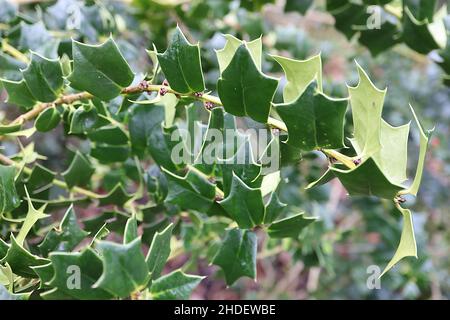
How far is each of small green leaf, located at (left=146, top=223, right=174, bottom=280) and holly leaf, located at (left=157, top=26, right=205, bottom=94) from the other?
14 centimetres

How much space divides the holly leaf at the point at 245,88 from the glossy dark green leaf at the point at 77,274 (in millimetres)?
185

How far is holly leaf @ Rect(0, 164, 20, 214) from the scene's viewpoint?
506mm

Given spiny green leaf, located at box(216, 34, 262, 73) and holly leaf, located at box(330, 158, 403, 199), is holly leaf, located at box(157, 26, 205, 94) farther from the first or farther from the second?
holly leaf, located at box(330, 158, 403, 199)

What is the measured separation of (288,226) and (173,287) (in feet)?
0.69

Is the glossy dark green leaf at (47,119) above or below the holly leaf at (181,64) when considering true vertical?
below

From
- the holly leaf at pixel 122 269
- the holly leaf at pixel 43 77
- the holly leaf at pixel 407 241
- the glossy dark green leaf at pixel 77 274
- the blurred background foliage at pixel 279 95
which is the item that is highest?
the holly leaf at pixel 43 77

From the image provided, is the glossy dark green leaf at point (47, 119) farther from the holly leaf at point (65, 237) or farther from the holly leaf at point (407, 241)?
the holly leaf at point (407, 241)

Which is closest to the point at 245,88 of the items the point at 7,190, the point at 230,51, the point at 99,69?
the point at 230,51

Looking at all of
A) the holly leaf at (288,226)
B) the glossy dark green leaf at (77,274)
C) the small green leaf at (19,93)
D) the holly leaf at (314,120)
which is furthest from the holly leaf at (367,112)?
the small green leaf at (19,93)

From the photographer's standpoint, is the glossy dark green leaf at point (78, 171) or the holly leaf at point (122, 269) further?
the glossy dark green leaf at point (78, 171)

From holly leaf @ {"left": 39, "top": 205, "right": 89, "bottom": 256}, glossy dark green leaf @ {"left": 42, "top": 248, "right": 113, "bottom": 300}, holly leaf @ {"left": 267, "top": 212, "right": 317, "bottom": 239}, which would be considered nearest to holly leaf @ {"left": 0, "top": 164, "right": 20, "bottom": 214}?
holly leaf @ {"left": 39, "top": 205, "right": 89, "bottom": 256}

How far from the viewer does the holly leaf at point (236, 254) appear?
56 centimetres
